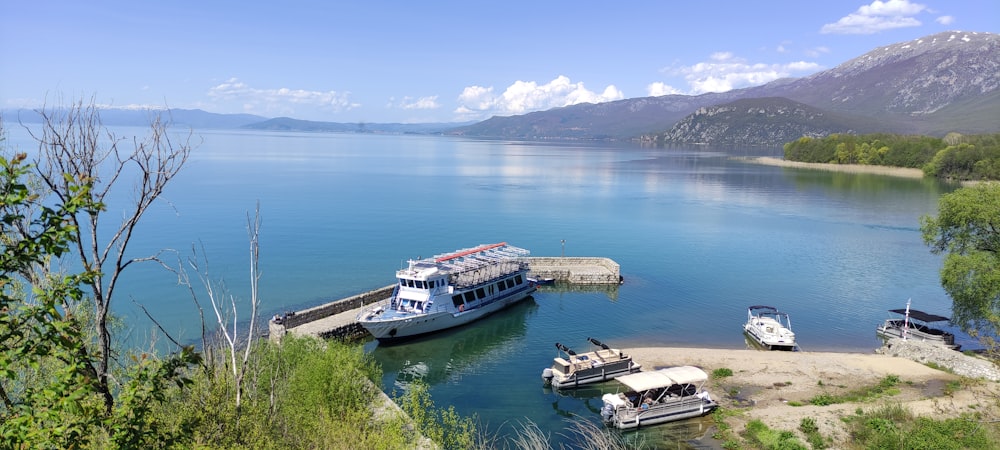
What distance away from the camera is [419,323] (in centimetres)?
4581

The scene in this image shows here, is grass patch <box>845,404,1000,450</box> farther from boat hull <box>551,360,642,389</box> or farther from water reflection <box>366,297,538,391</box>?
water reflection <box>366,297,538,391</box>

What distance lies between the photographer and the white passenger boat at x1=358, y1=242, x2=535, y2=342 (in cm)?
4506

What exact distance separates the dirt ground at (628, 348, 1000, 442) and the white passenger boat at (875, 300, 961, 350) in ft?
20.3

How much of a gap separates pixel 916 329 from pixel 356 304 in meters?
46.8

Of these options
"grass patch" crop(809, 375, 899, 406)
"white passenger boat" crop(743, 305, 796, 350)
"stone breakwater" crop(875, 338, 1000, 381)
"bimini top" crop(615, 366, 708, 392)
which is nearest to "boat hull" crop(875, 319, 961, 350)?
"stone breakwater" crop(875, 338, 1000, 381)

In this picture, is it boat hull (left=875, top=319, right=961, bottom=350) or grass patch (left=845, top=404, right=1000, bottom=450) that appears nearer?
grass patch (left=845, top=404, right=1000, bottom=450)

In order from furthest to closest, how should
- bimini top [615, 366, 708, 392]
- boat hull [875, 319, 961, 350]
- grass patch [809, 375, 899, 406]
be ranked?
boat hull [875, 319, 961, 350] → grass patch [809, 375, 899, 406] → bimini top [615, 366, 708, 392]

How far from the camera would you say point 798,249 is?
80.2 meters

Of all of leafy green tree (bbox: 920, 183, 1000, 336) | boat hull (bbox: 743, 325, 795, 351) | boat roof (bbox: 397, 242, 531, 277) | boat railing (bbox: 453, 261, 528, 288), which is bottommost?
boat hull (bbox: 743, 325, 795, 351)

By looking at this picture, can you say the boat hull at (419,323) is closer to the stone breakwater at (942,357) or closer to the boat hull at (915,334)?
the stone breakwater at (942,357)

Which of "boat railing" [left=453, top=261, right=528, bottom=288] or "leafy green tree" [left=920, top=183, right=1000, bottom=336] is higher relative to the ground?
"leafy green tree" [left=920, top=183, right=1000, bottom=336]

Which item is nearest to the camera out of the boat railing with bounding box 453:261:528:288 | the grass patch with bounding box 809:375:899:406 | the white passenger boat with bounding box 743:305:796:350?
the grass patch with bounding box 809:375:899:406

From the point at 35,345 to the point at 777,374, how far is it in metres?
39.7

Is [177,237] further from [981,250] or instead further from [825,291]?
[981,250]
